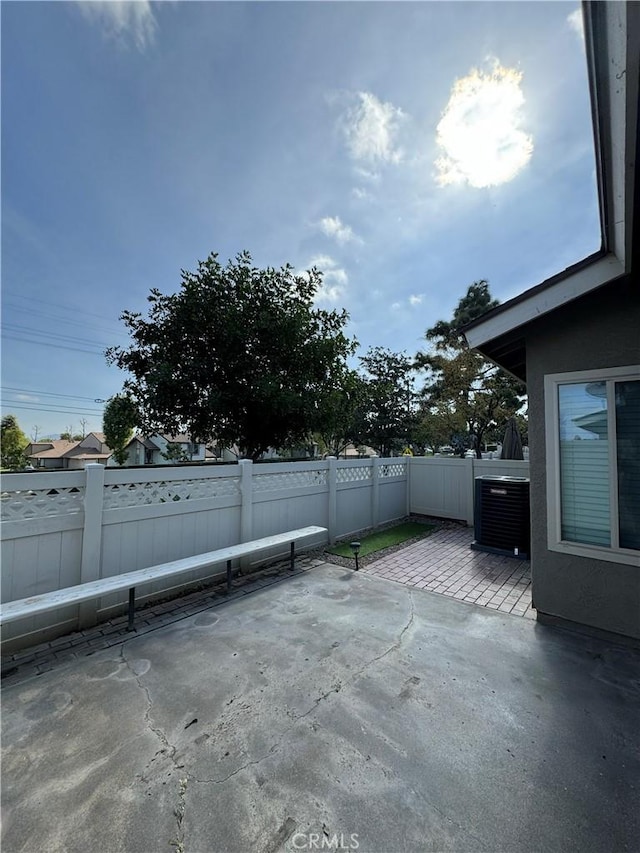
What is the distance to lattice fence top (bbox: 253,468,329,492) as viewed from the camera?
17.3 feet

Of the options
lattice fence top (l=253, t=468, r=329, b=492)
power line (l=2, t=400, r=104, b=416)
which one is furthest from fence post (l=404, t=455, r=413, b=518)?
power line (l=2, t=400, r=104, b=416)

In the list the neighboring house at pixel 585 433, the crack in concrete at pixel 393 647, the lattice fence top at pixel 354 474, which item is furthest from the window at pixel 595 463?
the lattice fence top at pixel 354 474

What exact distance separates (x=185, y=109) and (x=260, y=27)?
1.98 m

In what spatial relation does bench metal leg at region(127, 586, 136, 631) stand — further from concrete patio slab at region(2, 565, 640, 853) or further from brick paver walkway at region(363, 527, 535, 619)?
brick paver walkway at region(363, 527, 535, 619)

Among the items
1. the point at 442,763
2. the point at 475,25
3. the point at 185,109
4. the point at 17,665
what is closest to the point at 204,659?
→ the point at 17,665

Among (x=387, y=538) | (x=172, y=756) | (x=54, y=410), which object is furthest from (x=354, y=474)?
(x=54, y=410)

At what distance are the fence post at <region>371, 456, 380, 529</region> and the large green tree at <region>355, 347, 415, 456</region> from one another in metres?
10.3

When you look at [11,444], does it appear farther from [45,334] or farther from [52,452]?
[52,452]

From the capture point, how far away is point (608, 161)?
182 cm

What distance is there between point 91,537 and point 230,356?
5.49 m

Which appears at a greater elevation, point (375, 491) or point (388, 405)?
Result: point (388, 405)

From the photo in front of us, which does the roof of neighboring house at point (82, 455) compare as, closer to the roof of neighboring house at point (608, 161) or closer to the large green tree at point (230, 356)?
the large green tree at point (230, 356)

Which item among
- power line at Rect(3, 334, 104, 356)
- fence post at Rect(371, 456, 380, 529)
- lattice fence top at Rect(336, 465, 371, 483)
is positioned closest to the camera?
lattice fence top at Rect(336, 465, 371, 483)

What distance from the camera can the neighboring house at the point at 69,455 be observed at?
43969 millimetres
